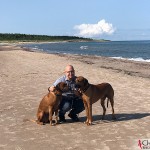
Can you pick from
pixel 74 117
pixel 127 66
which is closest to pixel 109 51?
pixel 127 66

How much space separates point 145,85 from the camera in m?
12.2

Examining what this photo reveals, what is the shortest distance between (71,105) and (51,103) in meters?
0.62

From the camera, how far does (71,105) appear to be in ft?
23.3

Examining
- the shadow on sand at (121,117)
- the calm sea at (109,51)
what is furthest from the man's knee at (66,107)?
the calm sea at (109,51)

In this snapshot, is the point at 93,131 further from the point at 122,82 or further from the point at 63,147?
the point at 122,82

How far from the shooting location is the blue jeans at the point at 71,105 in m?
7.03

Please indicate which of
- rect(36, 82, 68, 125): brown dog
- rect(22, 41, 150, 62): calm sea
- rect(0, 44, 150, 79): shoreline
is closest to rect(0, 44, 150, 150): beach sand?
rect(36, 82, 68, 125): brown dog

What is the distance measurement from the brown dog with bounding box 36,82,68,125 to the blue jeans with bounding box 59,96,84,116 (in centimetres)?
26

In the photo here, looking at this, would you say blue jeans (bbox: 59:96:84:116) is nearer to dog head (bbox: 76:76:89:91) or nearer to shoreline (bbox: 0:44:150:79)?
dog head (bbox: 76:76:89:91)

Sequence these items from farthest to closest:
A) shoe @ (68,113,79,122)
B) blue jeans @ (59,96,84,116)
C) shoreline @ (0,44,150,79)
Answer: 1. shoreline @ (0,44,150,79)
2. shoe @ (68,113,79,122)
3. blue jeans @ (59,96,84,116)

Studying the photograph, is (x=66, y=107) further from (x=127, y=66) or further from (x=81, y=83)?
(x=127, y=66)

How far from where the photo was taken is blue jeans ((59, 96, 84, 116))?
7.03m

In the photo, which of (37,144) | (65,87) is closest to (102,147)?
(37,144)

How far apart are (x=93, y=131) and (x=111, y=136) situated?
46 cm
